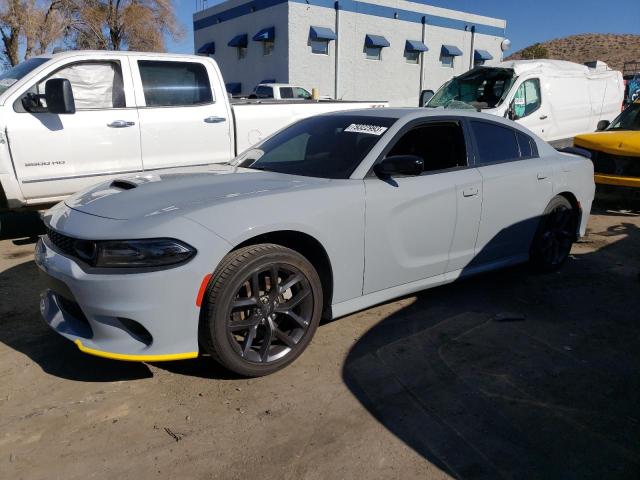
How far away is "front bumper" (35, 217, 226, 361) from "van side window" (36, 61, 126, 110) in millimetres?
3546

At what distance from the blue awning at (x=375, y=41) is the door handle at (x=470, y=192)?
2357 centimetres

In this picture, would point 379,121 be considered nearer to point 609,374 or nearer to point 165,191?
point 165,191

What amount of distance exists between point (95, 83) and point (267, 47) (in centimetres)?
2079

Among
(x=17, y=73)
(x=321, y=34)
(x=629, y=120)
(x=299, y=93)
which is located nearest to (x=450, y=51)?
(x=321, y=34)

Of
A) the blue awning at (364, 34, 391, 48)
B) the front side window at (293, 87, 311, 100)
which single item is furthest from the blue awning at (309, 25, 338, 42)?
the front side window at (293, 87, 311, 100)

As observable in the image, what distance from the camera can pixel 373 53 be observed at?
27.0m

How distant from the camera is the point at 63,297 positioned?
3125 mm

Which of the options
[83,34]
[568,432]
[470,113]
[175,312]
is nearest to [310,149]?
[470,113]

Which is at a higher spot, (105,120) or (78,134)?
(105,120)

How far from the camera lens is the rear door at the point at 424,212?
369 centimetres

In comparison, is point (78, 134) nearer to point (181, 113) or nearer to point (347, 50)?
point (181, 113)

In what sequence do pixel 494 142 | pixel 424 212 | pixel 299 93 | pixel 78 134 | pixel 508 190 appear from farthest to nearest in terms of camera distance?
pixel 299 93
pixel 78 134
pixel 494 142
pixel 508 190
pixel 424 212

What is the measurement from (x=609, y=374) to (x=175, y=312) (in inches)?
104

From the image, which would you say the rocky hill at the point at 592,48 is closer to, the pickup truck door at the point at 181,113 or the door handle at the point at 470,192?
the pickup truck door at the point at 181,113
